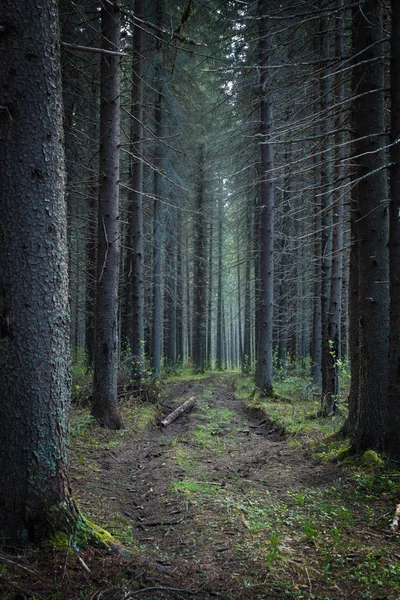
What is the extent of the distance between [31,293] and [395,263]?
413 cm

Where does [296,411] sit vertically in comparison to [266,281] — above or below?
Result: below

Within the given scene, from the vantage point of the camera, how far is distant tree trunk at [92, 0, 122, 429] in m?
7.70

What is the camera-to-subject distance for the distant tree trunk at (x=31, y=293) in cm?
271

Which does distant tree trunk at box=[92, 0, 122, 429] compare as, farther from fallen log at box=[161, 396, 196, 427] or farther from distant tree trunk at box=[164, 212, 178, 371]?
distant tree trunk at box=[164, 212, 178, 371]

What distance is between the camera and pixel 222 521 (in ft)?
13.1

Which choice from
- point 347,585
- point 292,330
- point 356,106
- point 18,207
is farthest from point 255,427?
point 292,330

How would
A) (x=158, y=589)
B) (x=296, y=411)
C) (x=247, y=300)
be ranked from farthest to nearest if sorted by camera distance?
(x=247, y=300) → (x=296, y=411) → (x=158, y=589)

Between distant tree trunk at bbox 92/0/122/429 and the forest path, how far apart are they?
3.82 ft

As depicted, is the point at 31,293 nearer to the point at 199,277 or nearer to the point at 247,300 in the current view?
the point at 199,277

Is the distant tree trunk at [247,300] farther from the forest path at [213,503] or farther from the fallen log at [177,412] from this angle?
the forest path at [213,503]

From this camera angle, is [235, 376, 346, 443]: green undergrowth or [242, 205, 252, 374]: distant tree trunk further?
[242, 205, 252, 374]: distant tree trunk

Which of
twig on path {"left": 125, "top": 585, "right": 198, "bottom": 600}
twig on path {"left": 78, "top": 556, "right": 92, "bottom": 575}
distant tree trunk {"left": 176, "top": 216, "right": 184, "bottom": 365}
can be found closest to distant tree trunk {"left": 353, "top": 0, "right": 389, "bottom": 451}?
twig on path {"left": 125, "top": 585, "right": 198, "bottom": 600}

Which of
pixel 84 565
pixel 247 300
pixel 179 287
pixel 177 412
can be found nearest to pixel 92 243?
pixel 177 412

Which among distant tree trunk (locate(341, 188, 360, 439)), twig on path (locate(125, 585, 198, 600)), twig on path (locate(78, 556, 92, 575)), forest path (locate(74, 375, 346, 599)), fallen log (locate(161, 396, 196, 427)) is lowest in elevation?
fallen log (locate(161, 396, 196, 427))
